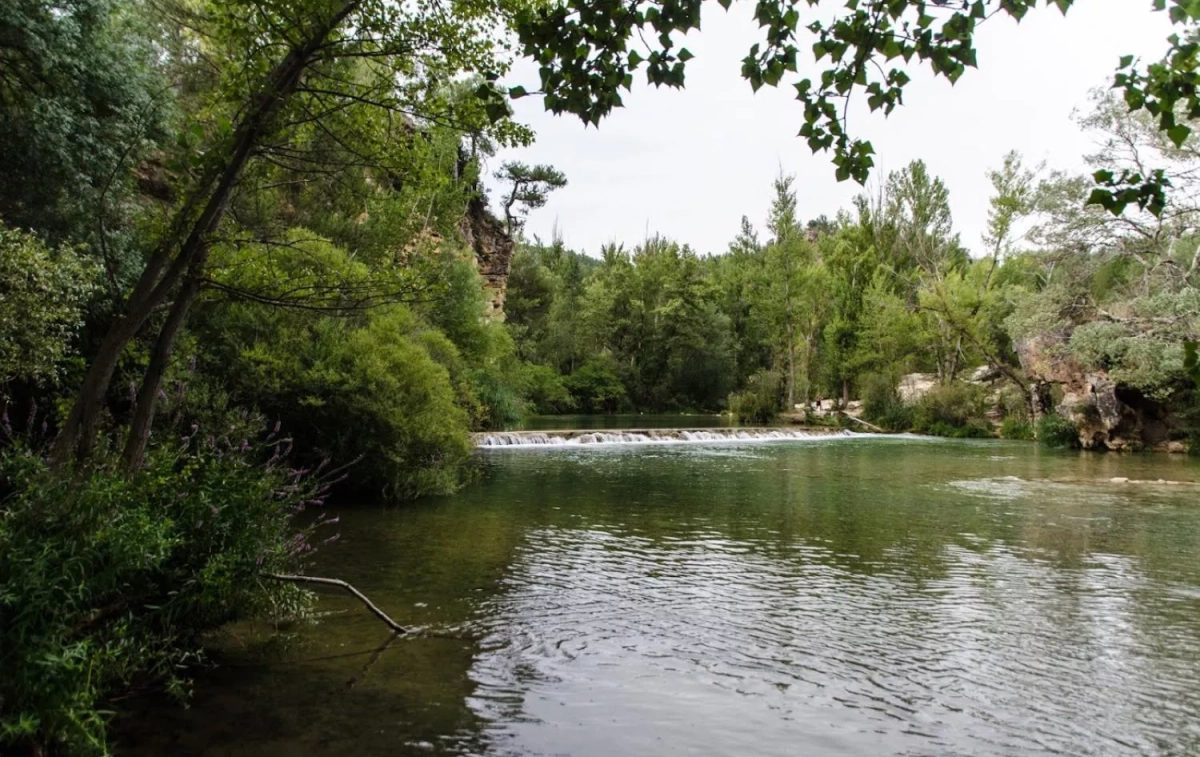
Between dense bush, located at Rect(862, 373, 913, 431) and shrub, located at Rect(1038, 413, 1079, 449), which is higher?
dense bush, located at Rect(862, 373, 913, 431)

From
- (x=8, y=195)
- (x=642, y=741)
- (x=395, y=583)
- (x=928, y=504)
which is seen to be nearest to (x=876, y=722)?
→ (x=642, y=741)

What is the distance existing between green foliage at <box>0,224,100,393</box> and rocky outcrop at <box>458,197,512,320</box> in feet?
100

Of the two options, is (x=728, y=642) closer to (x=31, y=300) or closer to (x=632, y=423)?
(x=31, y=300)

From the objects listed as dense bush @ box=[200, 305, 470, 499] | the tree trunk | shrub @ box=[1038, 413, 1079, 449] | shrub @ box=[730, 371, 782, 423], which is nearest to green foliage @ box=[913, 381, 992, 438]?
shrub @ box=[1038, 413, 1079, 449]

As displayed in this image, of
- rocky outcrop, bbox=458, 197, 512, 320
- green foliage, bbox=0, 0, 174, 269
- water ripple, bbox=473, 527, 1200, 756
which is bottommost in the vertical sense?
water ripple, bbox=473, 527, 1200, 756

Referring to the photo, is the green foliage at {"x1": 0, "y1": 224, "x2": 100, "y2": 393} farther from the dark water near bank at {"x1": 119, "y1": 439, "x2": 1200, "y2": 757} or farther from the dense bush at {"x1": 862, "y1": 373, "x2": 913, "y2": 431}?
the dense bush at {"x1": 862, "y1": 373, "x2": 913, "y2": 431}

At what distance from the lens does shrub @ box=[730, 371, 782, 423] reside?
152 feet

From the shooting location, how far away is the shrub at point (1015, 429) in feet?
119

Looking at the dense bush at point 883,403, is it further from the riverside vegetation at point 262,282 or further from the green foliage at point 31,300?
the green foliage at point 31,300

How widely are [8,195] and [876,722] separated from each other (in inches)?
535

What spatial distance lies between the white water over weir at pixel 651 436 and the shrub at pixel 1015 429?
622 centimetres

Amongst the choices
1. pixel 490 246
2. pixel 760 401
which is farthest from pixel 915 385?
pixel 490 246

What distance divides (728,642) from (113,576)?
4.78 metres

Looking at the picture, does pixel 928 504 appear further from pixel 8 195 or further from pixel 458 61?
pixel 8 195
